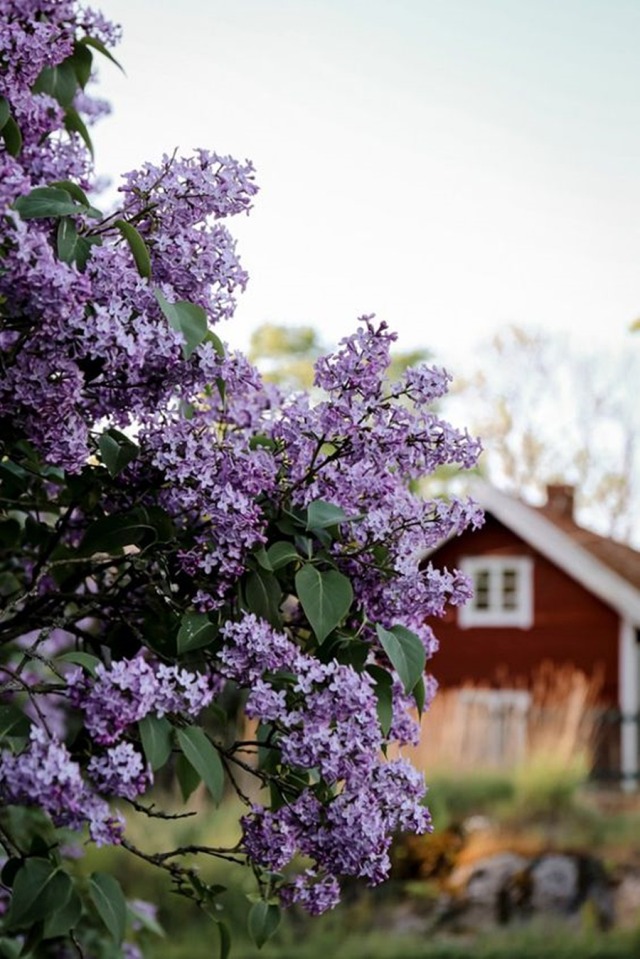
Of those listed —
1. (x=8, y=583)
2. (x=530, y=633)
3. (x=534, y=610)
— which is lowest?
(x=8, y=583)

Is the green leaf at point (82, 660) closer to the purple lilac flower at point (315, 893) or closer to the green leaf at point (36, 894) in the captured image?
the green leaf at point (36, 894)

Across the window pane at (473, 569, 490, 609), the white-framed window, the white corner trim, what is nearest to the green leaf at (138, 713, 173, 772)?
the white corner trim

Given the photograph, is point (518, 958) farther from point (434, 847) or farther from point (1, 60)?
point (1, 60)

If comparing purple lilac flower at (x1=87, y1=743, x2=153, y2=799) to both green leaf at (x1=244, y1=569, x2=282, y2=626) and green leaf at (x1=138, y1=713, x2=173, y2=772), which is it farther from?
green leaf at (x1=244, y1=569, x2=282, y2=626)

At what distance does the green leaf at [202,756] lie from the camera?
78.4 inches

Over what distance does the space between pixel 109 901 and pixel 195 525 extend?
618 mm

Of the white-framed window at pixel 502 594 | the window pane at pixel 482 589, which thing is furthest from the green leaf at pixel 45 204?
the window pane at pixel 482 589

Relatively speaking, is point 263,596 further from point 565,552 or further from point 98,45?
point 565,552

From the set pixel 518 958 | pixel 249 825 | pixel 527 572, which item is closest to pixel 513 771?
pixel 518 958

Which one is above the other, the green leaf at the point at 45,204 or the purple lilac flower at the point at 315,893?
the green leaf at the point at 45,204

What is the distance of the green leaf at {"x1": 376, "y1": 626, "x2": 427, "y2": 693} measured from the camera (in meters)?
2.13

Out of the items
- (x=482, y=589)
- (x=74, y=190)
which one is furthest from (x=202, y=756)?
(x=482, y=589)

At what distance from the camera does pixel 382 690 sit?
7.39 feet

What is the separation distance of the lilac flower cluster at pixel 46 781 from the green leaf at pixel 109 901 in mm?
194
